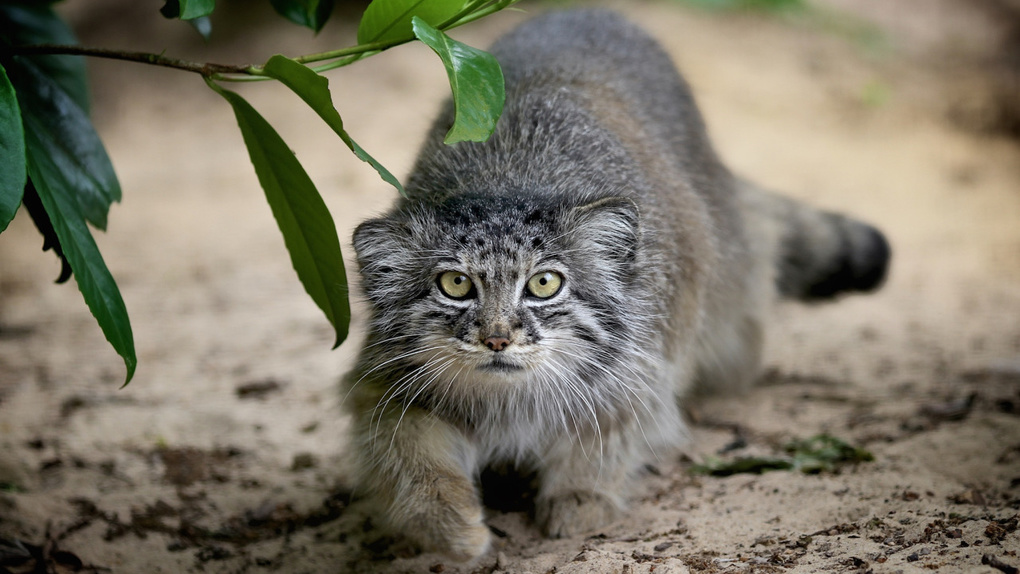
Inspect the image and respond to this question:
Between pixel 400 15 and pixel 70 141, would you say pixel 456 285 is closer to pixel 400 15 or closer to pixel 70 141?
pixel 400 15

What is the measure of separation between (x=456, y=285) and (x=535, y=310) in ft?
0.96

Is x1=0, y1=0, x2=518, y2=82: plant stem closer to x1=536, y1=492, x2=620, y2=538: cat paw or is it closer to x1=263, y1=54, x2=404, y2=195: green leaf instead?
x1=263, y1=54, x2=404, y2=195: green leaf

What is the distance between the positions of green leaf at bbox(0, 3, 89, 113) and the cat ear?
6.93 ft

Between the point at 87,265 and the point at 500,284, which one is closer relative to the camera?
the point at 87,265

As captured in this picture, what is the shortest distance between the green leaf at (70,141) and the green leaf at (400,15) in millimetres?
1301

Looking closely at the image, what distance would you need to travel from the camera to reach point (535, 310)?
11.0ft

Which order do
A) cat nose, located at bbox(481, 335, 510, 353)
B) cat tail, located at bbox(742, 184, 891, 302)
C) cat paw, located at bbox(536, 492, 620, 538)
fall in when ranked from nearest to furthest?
1. cat nose, located at bbox(481, 335, 510, 353)
2. cat paw, located at bbox(536, 492, 620, 538)
3. cat tail, located at bbox(742, 184, 891, 302)

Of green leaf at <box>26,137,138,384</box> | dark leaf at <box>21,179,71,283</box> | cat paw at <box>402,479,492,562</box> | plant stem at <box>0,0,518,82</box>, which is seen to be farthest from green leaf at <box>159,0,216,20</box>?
cat paw at <box>402,479,492,562</box>

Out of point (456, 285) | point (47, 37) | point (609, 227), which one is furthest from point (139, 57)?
point (609, 227)

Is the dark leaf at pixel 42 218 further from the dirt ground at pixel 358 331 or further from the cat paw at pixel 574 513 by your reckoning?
the cat paw at pixel 574 513

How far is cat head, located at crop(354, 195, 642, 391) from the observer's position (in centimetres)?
328

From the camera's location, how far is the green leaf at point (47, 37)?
12.7ft

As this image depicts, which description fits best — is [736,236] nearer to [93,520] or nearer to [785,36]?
[93,520]

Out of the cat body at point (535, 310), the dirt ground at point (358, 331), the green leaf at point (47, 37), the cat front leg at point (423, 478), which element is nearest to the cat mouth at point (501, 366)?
the cat body at point (535, 310)
